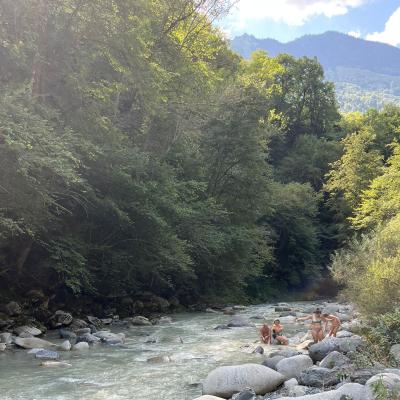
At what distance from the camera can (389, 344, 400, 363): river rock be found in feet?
29.5

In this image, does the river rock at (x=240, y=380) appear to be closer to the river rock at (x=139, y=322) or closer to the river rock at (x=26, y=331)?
the river rock at (x=26, y=331)

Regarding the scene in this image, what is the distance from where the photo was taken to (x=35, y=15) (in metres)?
14.0

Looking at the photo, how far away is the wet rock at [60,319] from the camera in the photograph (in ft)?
50.5

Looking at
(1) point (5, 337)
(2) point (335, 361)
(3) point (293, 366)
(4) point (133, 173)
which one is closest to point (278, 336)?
(3) point (293, 366)

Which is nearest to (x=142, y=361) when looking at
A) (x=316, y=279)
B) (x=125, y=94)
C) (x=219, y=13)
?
(x=125, y=94)

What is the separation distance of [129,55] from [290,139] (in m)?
42.7

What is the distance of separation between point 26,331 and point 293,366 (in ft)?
24.9

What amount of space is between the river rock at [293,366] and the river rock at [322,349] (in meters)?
0.94

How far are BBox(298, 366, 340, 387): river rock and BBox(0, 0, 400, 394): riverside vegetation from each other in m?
2.15

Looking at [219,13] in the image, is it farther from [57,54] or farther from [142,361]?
[142,361]

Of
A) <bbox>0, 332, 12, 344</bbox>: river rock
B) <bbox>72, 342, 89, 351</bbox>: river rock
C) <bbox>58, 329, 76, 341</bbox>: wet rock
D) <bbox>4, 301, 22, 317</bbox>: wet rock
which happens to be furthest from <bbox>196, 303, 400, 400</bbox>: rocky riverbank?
<bbox>4, 301, 22, 317</bbox>: wet rock

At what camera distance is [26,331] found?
1336cm

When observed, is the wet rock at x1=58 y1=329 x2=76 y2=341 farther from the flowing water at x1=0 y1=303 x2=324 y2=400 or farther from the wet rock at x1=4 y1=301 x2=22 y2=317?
the wet rock at x1=4 y1=301 x2=22 y2=317

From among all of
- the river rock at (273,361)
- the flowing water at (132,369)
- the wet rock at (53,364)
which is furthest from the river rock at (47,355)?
the river rock at (273,361)
